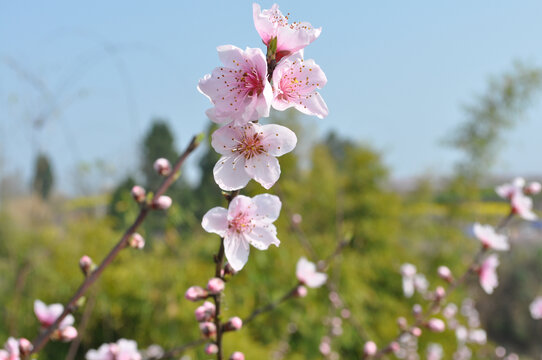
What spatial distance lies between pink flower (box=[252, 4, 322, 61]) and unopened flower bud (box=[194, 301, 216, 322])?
1.34 ft

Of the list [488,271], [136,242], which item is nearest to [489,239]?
[488,271]

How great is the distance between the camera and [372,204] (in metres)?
8.03

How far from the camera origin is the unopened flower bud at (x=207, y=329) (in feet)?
2.35

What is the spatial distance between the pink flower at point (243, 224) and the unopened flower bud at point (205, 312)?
0.13 meters

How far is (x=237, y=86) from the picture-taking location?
0.61 meters

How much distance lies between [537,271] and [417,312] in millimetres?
8677

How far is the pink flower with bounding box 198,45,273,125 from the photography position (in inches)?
22.5

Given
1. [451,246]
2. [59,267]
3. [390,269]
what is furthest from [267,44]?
[451,246]

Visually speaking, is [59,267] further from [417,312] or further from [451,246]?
[451,246]

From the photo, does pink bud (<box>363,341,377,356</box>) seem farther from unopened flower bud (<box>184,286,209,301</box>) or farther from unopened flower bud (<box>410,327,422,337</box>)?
unopened flower bud (<box>184,286,209,301</box>)

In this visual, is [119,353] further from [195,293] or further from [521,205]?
[521,205]

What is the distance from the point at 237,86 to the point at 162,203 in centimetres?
26

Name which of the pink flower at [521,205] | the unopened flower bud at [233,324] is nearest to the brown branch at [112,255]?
the unopened flower bud at [233,324]

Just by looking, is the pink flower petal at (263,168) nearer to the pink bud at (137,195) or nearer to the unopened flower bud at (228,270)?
the unopened flower bud at (228,270)
